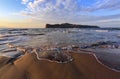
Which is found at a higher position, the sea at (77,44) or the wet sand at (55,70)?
the wet sand at (55,70)

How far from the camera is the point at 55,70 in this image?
4.44 metres

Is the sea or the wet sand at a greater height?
the wet sand

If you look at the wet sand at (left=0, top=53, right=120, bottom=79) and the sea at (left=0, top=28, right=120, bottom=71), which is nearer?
the wet sand at (left=0, top=53, right=120, bottom=79)

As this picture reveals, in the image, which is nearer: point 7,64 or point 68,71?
point 68,71

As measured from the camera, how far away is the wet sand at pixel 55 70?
13.1 ft

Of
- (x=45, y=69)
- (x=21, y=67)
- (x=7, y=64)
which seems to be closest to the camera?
(x=45, y=69)

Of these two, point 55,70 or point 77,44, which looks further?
point 77,44

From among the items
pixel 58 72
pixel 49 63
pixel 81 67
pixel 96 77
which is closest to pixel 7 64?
pixel 49 63

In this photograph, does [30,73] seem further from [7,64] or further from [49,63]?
[7,64]

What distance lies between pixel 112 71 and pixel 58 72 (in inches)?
56.6

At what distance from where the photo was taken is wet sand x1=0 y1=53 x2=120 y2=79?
13.1 feet

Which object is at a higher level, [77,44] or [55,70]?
[55,70]

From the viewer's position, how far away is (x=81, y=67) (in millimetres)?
4684

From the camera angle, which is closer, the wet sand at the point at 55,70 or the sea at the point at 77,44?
the wet sand at the point at 55,70
